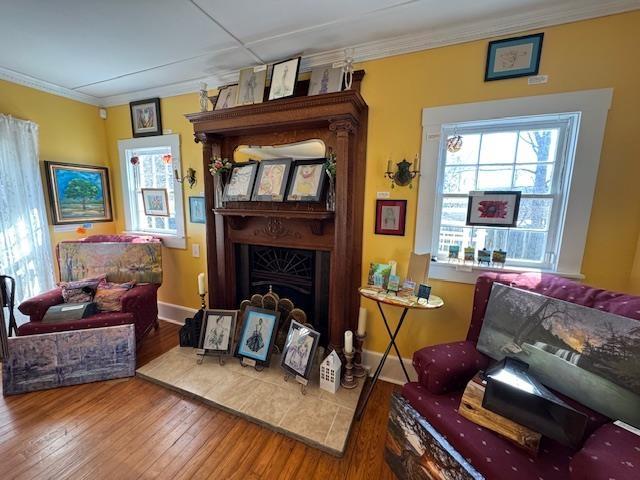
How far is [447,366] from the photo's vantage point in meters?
1.33

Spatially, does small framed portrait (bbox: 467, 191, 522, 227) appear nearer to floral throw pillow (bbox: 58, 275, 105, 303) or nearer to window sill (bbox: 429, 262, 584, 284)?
window sill (bbox: 429, 262, 584, 284)

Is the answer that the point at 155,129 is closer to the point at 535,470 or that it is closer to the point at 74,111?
the point at 74,111

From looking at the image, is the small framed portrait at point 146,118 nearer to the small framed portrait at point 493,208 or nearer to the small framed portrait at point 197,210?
the small framed portrait at point 197,210

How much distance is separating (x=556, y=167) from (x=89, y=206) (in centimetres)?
445

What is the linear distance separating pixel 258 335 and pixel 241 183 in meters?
1.33

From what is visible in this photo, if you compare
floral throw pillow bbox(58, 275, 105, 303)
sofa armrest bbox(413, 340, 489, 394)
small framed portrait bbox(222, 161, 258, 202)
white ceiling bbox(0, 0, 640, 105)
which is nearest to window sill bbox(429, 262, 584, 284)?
sofa armrest bbox(413, 340, 489, 394)

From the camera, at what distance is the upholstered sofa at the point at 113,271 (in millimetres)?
2129

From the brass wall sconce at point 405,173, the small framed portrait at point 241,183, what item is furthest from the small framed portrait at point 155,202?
the brass wall sconce at point 405,173

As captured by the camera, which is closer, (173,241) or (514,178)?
(514,178)

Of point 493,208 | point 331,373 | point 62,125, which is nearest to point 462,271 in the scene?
point 493,208

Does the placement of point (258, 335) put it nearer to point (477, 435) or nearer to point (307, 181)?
point (307, 181)

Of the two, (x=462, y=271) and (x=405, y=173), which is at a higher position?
(x=405, y=173)

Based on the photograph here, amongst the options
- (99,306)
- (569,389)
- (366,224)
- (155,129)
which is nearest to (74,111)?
(155,129)

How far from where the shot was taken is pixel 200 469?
139cm
